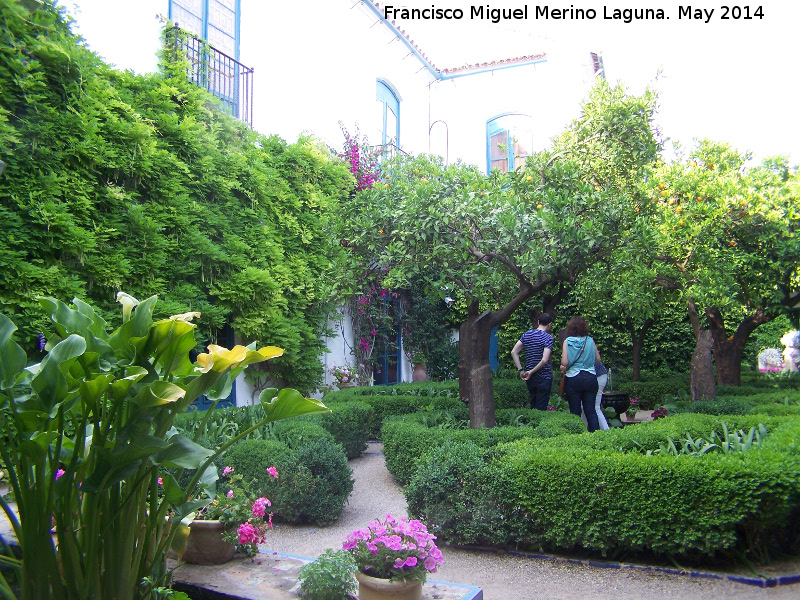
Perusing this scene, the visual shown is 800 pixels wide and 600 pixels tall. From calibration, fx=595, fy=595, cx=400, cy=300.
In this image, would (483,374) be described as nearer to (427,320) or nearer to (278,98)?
(278,98)

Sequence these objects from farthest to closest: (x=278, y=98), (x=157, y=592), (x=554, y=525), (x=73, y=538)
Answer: (x=278, y=98) → (x=554, y=525) → (x=157, y=592) → (x=73, y=538)

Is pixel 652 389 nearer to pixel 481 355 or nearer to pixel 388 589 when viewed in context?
pixel 481 355

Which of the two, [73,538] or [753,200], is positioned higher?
[753,200]

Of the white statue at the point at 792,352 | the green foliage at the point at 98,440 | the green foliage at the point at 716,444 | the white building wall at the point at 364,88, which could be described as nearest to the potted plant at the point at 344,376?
the white building wall at the point at 364,88

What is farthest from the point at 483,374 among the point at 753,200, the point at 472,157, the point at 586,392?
the point at 472,157

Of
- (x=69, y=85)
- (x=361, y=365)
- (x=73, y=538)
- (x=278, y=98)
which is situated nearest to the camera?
(x=73, y=538)

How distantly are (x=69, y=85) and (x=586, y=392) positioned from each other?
6.77 metres

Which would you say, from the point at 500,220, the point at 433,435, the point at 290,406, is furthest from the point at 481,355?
the point at 290,406

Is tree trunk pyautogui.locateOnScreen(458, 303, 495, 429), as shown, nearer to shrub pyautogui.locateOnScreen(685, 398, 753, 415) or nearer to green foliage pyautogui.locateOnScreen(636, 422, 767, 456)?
green foliage pyautogui.locateOnScreen(636, 422, 767, 456)

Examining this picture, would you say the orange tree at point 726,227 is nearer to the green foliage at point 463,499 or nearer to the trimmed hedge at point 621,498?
the trimmed hedge at point 621,498

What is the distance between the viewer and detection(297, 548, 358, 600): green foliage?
117 inches

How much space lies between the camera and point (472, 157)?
16938 mm

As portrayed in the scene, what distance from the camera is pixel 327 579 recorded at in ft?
9.75

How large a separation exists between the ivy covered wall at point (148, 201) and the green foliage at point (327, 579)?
10.6 ft
